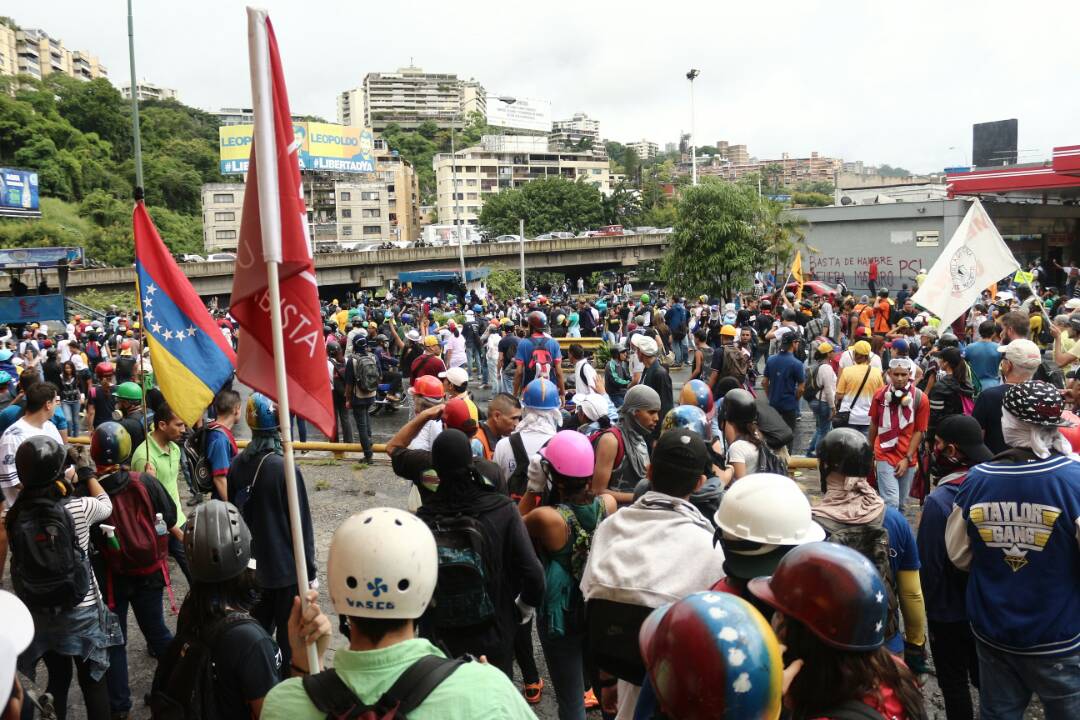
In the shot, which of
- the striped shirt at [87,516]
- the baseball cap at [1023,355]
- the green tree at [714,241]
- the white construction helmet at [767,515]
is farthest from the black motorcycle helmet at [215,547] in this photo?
the green tree at [714,241]

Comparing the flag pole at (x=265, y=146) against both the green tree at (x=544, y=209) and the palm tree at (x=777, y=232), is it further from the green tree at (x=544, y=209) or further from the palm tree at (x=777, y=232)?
the green tree at (x=544, y=209)

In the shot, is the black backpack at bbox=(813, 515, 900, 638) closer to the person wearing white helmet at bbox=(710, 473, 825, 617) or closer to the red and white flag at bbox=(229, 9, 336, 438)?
the person wearing white helmet at bbox=(710, 473, 825, 617)

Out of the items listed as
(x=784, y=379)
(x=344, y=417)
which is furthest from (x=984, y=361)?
(x=344, y=417)

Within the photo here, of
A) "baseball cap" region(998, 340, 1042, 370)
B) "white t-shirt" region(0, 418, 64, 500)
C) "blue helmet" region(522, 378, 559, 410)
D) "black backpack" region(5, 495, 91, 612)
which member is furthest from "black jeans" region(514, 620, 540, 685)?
"baseball cap" region(998, 340, 1042, 370)

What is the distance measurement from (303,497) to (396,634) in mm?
2683

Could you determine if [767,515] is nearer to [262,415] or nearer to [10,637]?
[10,637]

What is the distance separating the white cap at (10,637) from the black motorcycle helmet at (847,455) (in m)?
3.19

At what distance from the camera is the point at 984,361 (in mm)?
8086

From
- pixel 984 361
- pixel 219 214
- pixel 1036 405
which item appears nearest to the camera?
pixel 1036 405

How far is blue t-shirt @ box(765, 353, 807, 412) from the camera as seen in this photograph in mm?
9375

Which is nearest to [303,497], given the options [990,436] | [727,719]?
[727,719]

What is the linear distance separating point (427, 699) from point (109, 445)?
3535mm

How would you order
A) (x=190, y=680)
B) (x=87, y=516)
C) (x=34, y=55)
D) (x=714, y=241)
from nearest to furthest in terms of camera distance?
(x=190, y=680)
(x=87, y=516)
(x=714, y=241)
(x=34, y=55)

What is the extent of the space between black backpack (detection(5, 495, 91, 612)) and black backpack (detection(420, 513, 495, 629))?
1.93m
